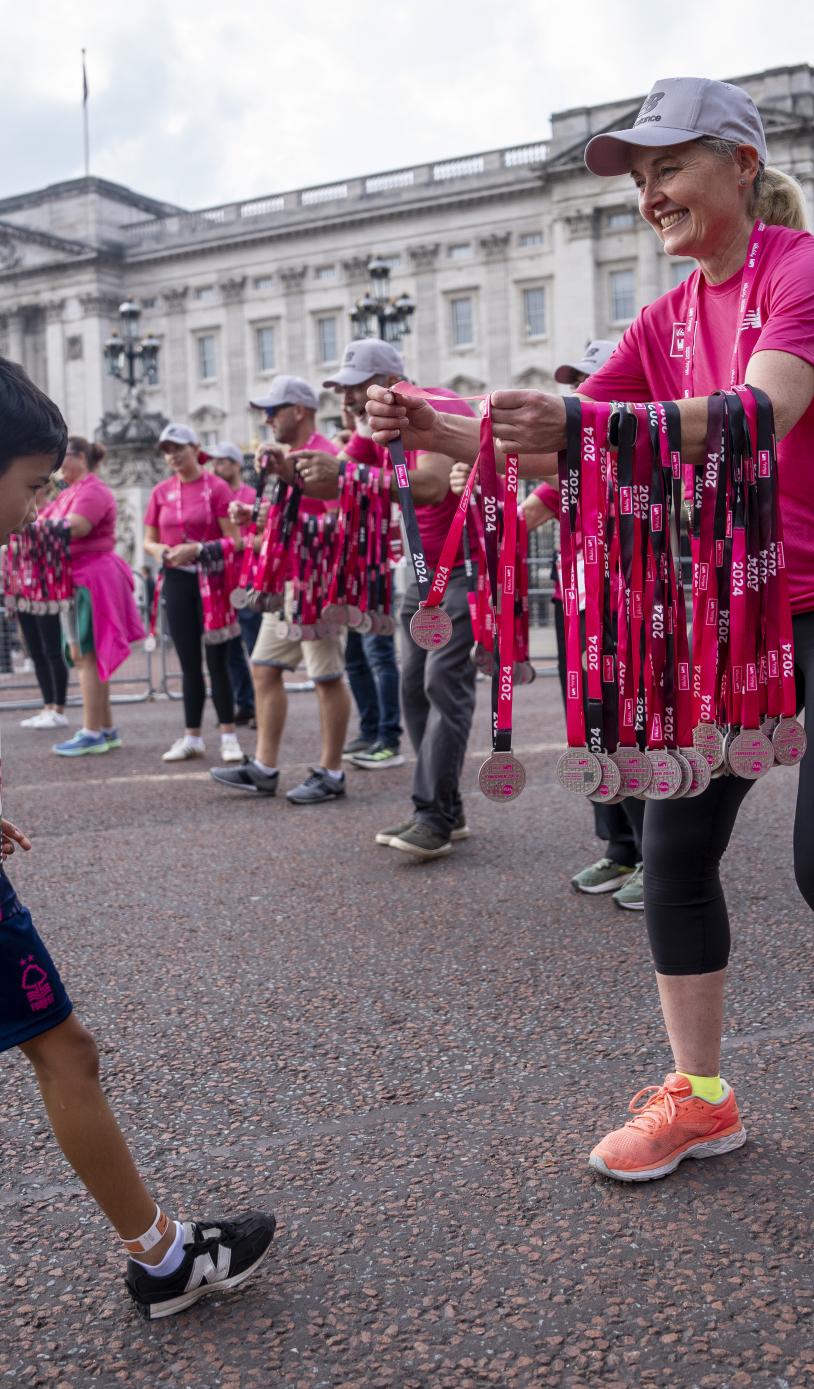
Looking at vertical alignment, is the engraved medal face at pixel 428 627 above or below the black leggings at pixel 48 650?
above

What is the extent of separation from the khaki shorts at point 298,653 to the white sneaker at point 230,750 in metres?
1.38

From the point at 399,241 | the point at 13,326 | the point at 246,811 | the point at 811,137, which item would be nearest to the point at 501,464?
the point at 246,811

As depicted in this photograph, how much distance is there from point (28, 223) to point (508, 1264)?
248 ft

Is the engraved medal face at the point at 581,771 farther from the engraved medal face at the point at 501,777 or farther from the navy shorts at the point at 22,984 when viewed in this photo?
the navy shorts at the point at 22,984

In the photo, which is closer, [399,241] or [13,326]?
[399,241]

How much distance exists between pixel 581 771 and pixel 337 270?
206ft

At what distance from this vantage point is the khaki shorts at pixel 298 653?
7.29m

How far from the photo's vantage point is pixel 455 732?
593 centimetres

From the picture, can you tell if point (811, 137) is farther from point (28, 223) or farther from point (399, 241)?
point (28, 223)

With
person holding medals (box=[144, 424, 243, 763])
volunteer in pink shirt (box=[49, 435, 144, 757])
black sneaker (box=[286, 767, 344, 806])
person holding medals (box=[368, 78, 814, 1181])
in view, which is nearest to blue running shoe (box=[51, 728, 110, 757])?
volunteer in pink shirt (box=[49, 435, 144, 757])

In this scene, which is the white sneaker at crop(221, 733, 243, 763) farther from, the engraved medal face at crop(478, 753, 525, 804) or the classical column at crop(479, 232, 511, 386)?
the classical column at crop(479, 232, 511, 386)

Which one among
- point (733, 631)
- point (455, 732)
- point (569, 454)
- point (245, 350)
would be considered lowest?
point (455, 732)

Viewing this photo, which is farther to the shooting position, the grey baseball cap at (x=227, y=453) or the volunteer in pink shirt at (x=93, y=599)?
the grey baseball cap at (x=227, y=453)

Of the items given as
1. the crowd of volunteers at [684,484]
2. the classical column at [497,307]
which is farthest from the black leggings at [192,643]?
the classical column at [497,307]
